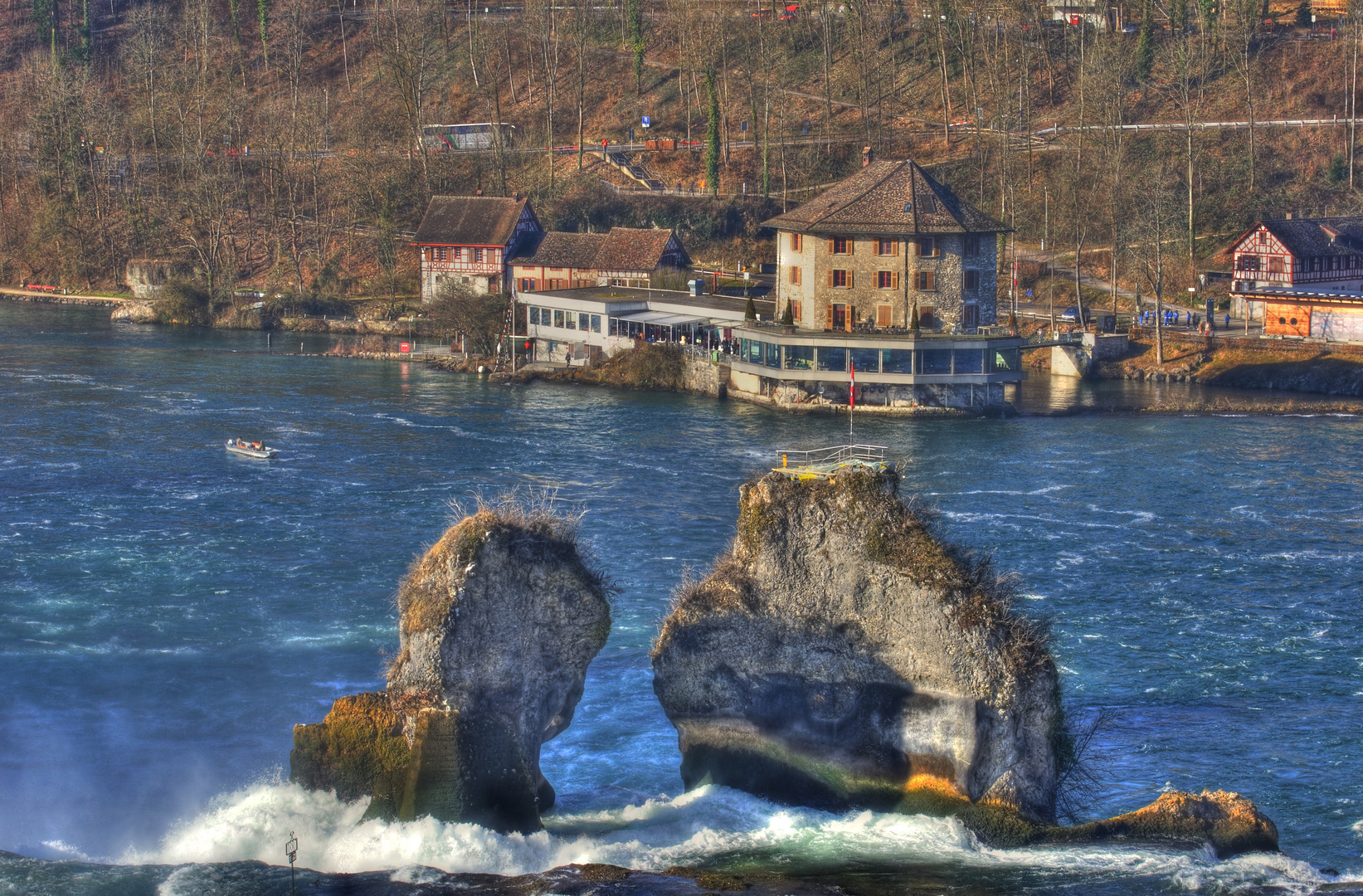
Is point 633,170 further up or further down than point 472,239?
further up

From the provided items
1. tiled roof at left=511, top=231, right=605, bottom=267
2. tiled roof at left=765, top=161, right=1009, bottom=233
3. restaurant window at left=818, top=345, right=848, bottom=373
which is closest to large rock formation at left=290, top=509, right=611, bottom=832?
restaurant window at left=818, top=345, right=848, bottom=373

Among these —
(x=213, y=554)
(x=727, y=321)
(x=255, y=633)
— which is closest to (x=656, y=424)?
(x=727, y=321)

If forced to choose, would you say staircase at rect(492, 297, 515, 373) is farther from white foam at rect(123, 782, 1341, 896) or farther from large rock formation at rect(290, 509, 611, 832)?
large rock formation at rect(290, 509, 611, 832)

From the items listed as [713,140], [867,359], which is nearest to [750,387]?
[867,359]

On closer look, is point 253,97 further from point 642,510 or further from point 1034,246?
point 642,510

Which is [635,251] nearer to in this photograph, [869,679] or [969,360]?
[969,360]

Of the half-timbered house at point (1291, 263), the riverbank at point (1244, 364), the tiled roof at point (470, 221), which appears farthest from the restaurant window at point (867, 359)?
the tiled roof at point (470, 221)
